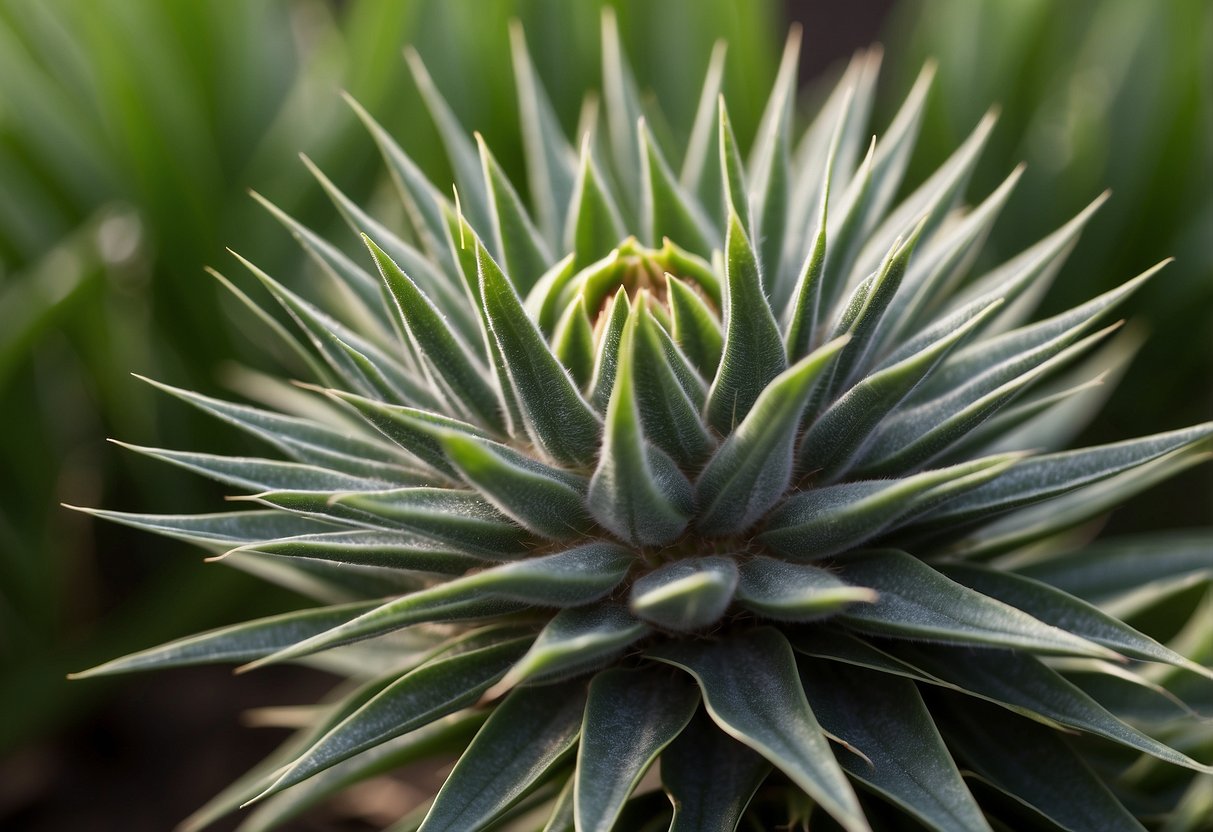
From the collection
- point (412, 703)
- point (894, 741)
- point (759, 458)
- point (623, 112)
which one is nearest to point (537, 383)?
point (759, 458)

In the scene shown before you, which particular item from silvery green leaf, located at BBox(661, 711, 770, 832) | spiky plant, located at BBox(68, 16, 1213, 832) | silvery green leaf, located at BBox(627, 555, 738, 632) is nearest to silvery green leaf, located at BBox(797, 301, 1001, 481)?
spiky plant, located at BBox(68, 16, 1213, 832)

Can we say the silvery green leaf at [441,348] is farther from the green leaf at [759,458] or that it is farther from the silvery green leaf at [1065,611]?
the silvery green leaf at [1065,611]

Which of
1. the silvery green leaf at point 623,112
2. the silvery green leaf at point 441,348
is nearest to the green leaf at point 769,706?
the silvery green leaf at point 441,348

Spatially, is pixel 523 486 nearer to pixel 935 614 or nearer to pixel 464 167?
pixel 935 614

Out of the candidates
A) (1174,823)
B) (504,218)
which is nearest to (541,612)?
(504,218)

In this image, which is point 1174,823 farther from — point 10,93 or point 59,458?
point 10,93

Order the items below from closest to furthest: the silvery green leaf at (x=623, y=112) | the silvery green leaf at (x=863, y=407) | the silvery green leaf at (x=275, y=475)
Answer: the silvery green leaf at (x=863, y=407)
the silvery green leaf at (x=275, y=475)
the silvery green leaf at (x=623, y=112)

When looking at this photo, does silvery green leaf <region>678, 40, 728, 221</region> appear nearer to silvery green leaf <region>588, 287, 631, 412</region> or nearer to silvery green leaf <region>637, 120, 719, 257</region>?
silvery green leaf <region>637, 120, 719, 257</region>
